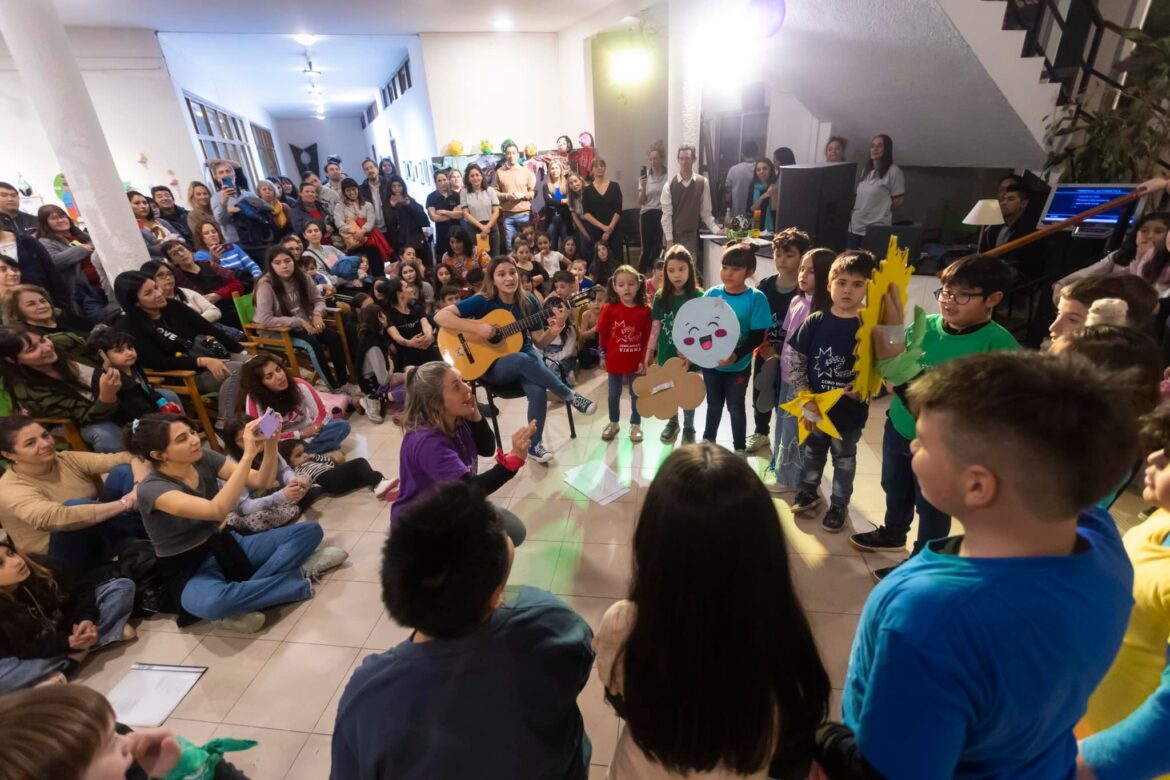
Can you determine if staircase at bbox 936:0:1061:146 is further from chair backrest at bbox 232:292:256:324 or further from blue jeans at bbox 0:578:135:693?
blue jeans at bbox 0:578:135:693

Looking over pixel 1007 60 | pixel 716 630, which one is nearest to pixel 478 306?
pixel 716 630

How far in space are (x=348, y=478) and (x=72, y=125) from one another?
3.45m

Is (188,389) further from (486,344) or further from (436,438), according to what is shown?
(436,438)

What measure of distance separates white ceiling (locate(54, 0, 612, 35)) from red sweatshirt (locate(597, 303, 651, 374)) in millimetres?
5620

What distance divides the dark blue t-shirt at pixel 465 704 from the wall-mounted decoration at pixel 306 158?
2385cm

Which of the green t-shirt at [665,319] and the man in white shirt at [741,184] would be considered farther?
the man in white shirt at [741,184]

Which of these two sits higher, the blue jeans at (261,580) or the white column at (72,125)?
the white column at (72,125)

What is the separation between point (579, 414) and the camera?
4.36m

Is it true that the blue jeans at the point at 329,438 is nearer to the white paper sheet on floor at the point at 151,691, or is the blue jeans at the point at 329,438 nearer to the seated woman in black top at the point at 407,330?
the seated woman in black top at the point at 407,330

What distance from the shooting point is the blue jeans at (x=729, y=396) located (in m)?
3.20

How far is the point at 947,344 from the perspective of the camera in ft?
6.54

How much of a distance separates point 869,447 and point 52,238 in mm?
6485

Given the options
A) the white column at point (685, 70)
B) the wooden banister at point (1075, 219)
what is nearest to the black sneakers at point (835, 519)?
the wooden banister at point (1075, 219)

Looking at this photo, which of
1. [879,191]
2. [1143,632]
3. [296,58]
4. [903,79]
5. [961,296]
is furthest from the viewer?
[296,58]
